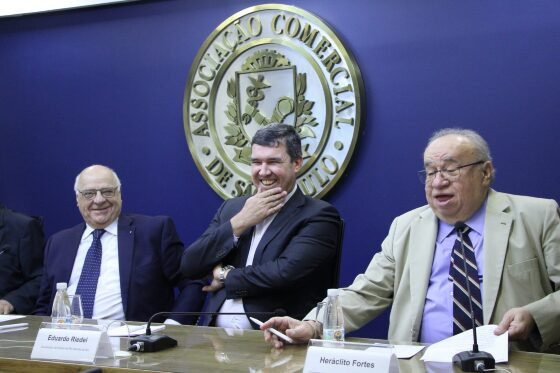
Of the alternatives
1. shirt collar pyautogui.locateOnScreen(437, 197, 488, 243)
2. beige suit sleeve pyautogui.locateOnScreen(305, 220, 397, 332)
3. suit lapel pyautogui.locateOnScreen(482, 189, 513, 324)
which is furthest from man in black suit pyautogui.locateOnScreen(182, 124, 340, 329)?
suit lapel pyautogui.locateOnScreen(482, 189, 513, 324)

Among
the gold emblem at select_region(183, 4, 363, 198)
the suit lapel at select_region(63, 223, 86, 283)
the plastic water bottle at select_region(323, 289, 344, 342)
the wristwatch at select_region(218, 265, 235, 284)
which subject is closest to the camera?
the plastic water bottle at select_region(323, 289, 344, 342)

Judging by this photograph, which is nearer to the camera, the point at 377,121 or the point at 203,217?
the point at 377,121

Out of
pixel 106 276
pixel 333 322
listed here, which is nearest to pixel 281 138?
pixel 106 276

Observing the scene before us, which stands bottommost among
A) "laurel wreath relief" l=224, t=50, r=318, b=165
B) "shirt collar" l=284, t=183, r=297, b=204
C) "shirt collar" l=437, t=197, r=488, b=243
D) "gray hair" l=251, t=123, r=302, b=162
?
"shirt collar" l=437, t=197, r=488, b=243

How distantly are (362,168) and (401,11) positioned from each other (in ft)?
2.83

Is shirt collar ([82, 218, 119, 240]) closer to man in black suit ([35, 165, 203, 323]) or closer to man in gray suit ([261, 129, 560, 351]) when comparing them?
man in black suit ([35, 165, 203, 323])

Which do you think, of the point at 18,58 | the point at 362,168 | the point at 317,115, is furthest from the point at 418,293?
the point at 18,58

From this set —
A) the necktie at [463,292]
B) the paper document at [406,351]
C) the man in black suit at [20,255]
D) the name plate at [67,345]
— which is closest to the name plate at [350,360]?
the paper document at [406,351]

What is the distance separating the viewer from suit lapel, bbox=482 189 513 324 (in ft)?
8.54

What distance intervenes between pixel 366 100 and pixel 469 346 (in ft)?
6.39

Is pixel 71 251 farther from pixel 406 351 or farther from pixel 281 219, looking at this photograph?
pixel 406 351

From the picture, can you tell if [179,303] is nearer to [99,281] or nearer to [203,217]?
[99,281]

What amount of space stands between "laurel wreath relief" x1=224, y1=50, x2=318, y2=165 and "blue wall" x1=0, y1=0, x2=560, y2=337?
325 mm

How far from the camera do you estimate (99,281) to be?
11.9 feet
